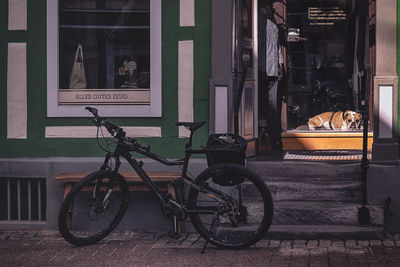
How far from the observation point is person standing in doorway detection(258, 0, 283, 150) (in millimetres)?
10148

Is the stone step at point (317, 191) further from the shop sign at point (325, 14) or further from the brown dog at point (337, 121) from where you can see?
the shop sign at point (325, 14)

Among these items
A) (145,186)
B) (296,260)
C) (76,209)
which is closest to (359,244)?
(296,260)

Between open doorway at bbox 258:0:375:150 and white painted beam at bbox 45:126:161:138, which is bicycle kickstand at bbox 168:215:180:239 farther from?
open doorway at bbox 258:0:375:150

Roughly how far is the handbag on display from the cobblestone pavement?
1938 mm

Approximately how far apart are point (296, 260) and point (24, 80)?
3956 mm

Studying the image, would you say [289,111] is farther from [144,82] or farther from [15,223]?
[15,223]

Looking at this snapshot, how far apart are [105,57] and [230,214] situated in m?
2.88

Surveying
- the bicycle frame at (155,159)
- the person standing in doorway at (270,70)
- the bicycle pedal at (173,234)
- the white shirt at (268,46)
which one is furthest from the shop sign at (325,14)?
the bicycle pedal at (173,234)

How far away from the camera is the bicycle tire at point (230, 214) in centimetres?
707

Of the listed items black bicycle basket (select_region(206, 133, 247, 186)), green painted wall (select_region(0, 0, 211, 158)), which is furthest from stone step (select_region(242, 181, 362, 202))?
black bicycle basket (select_region(206, 133, 247, 186))

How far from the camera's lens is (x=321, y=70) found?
10.9m

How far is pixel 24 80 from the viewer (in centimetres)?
868

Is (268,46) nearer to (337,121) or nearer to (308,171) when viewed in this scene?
(337,121)

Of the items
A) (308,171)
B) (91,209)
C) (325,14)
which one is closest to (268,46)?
(325,14)
